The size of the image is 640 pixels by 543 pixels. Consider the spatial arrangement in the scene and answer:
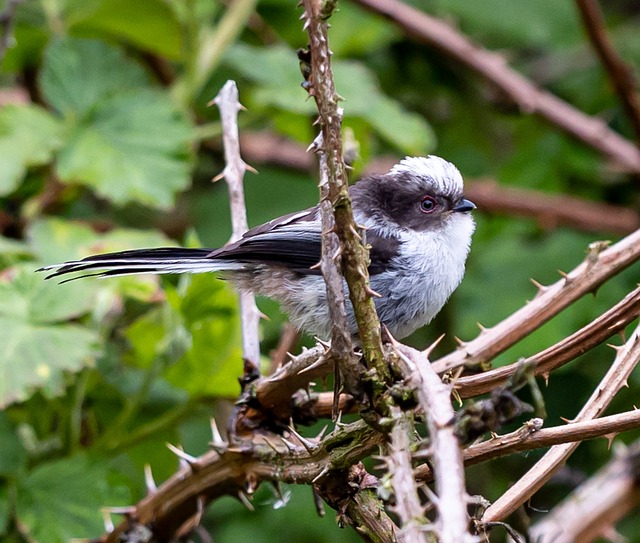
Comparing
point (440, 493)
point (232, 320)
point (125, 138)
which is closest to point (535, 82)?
point (125, 138)

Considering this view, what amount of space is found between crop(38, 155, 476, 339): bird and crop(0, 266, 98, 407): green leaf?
107 millimetres

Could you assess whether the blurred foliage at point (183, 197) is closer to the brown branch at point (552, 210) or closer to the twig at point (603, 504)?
the brown branch at point (552, 210)

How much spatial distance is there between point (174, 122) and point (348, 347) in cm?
233

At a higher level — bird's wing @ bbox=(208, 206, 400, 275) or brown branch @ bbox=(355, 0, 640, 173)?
brown branch @ bbox=(355, 0, 640, 173)

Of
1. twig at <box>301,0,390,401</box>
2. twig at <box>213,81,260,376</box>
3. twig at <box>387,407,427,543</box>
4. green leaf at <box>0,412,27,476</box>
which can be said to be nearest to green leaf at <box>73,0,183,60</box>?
twig at <box>213,81,260,376</box>

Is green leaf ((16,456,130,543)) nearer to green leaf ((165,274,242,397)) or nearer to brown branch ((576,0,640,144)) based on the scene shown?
green leaf ((165,274,242,397))

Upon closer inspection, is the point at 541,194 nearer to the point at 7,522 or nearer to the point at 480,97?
the point at 480,97

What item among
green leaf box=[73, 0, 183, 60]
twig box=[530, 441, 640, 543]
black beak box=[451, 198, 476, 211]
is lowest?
twig box=[530, 441, 640, 543]

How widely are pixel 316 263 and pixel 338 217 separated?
113 centimetres

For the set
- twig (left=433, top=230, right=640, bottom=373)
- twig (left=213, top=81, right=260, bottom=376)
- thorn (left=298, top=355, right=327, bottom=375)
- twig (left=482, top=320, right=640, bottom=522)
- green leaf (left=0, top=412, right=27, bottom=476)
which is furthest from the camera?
green leaf (left=0, top=412, right=27, bottom=476)

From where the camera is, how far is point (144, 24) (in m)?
4.54

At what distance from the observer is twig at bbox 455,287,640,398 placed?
204 cm

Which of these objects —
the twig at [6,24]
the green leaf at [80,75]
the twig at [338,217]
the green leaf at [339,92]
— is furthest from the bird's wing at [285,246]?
the green leaf at [80,75]

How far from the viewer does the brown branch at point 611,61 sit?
454 cm
